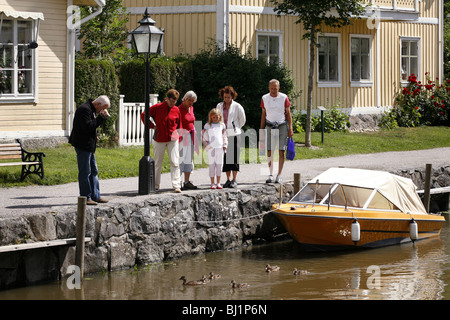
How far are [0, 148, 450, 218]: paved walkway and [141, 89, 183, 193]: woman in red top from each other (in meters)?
0.42

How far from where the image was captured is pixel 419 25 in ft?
102

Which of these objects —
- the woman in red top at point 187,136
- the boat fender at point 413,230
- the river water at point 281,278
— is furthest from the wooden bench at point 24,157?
the boat fender at point 413,230

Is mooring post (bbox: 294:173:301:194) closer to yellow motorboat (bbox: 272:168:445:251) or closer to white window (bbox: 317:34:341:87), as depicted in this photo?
yellow motorboat (bbox: 272:168:445:251)

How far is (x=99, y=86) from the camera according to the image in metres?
20.8

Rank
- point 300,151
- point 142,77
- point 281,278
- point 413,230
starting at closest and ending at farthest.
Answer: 1. point 281,278
2. point 413,230
3. point 300,151
4. point 142,77

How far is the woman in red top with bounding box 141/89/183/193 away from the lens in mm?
14570

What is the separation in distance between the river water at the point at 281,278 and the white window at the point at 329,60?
12.9 metres

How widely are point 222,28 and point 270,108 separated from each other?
9.32m

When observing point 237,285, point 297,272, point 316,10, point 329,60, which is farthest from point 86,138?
point 329,60

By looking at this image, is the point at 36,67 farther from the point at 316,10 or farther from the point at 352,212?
the point at 352,212

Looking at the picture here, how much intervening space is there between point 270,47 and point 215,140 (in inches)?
458

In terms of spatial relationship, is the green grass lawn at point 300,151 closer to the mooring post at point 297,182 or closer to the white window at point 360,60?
the white window at point 360,60

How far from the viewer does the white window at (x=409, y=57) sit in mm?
30781
